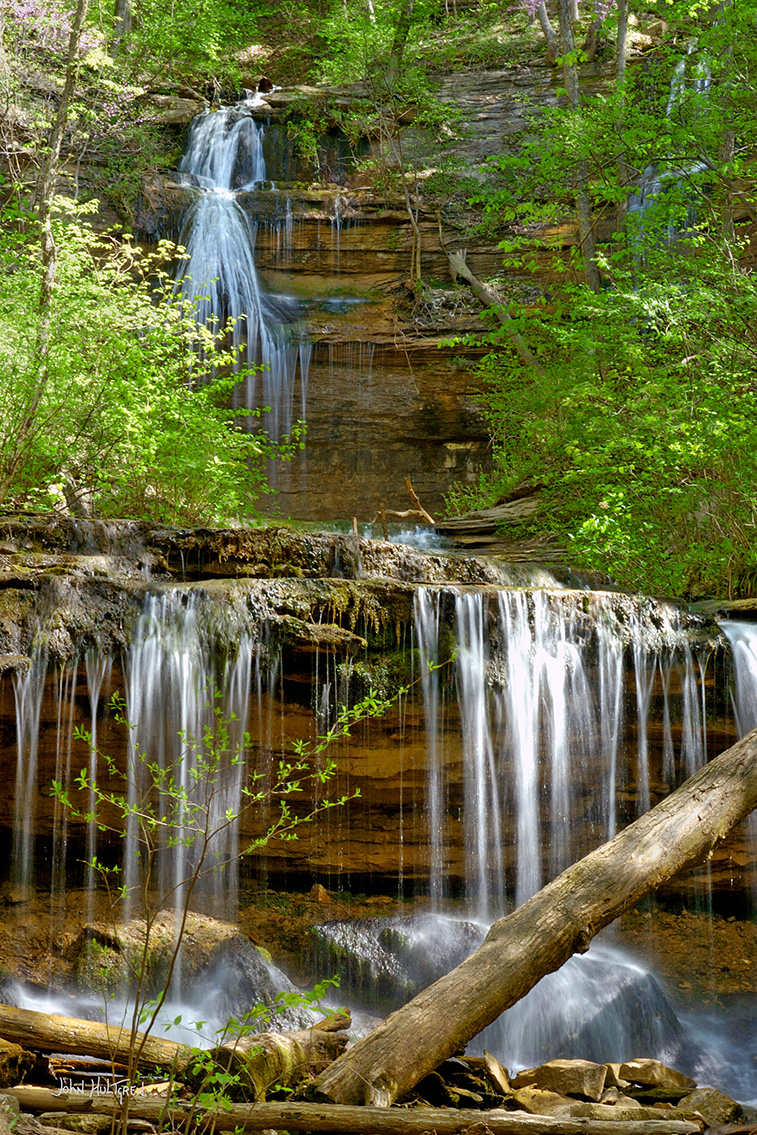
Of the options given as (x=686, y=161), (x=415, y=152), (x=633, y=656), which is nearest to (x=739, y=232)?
(x=686, y=161)

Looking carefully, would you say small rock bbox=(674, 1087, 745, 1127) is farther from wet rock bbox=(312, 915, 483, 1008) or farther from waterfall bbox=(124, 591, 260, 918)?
waterfall bbox=(124, 591, 260, 918)

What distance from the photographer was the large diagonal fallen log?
11.7ft

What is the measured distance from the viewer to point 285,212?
17.8 meters

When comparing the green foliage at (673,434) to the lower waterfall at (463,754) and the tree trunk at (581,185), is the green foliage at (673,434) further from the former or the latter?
the tree trunk at (581,185)

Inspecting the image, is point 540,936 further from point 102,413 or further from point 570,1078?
point 102,413

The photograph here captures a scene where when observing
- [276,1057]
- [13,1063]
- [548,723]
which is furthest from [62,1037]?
[548,723]

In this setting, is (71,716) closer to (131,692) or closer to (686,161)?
(131,692)

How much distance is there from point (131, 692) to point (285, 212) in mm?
13782

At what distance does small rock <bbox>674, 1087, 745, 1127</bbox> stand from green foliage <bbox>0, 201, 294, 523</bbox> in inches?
301

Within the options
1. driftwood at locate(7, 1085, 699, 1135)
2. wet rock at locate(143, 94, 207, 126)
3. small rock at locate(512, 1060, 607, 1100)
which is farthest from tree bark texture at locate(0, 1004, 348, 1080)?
wet rock at locate(143, 94, 207, 126)

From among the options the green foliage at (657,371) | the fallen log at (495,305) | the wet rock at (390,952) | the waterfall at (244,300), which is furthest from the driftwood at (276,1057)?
the waterfall at (244,300)

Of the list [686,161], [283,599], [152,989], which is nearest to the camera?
[152,989]

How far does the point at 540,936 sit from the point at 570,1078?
1081mm

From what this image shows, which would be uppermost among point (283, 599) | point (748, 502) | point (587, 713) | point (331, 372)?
point (331, 372)
